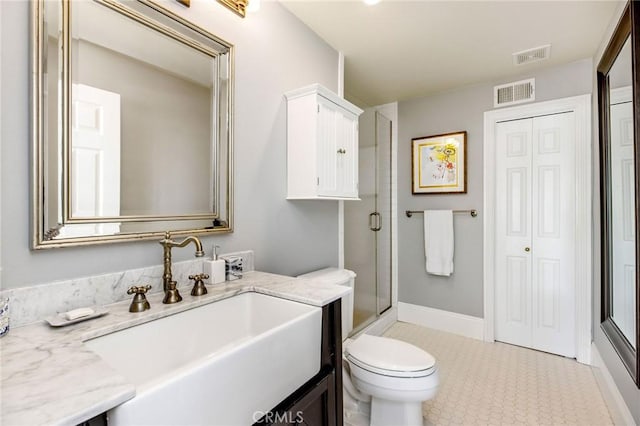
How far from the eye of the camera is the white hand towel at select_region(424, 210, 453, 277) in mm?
3002

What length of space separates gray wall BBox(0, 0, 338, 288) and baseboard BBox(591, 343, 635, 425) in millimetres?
1808

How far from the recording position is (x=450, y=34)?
6.85ft

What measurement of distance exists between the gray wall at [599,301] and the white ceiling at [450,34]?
9 centimetres

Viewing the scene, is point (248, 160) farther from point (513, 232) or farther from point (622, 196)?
point (513, 232)

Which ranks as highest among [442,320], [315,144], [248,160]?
[315,144]

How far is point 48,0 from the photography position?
962 mm

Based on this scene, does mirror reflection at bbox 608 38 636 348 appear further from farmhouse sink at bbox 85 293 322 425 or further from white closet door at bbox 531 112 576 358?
farmhouse sink at bbox 85 293 322 425

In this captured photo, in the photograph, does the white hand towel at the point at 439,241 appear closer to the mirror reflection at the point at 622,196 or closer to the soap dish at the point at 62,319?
the mirror reflection at the point at 622,196

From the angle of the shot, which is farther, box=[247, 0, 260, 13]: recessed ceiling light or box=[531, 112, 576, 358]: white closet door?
box=[531, 112, 576, 358]: white closet door

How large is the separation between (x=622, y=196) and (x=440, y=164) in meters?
1.48

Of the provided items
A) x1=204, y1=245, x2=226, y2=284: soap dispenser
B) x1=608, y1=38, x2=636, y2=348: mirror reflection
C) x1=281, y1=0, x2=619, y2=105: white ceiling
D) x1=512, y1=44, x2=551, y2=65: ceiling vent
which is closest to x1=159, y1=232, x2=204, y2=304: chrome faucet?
x1=204, y1=245, x2=226, y2=284: soap dispenser

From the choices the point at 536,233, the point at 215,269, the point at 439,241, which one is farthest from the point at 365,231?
the point at 215,269

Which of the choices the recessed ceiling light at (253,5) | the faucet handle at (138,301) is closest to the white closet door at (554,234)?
the recessed ceiling light at (253,5)

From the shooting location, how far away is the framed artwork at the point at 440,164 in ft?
9.77
